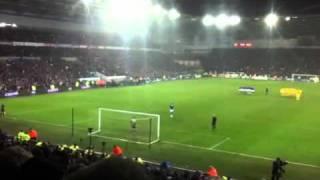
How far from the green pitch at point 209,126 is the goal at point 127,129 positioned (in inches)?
31.2

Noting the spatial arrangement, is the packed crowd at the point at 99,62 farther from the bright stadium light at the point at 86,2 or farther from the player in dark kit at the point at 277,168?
the player in dark kit at the point at 277,168

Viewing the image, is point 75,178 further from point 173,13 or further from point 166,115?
point 173,13

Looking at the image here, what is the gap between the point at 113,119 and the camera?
124ft

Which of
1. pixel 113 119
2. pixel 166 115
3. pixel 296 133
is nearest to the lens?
pixel 296 133

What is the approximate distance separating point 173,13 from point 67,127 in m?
44.3

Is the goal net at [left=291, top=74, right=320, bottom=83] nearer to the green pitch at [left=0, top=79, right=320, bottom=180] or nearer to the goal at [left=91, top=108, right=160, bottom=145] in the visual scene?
the green pitch at [left=0, top=79, right=320, bottom=180]

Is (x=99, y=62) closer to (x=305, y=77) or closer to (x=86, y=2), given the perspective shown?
(x=86, y=2)

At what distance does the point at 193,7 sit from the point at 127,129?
44.0m

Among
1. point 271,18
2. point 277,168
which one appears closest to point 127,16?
point 271,18

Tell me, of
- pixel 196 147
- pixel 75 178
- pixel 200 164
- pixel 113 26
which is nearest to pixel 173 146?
pixel 196 147

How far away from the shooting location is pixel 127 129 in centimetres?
3331

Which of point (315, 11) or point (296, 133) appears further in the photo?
point (315, 11)

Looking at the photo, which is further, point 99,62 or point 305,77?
point 305,77

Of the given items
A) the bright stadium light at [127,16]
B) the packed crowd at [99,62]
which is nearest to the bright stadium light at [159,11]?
the bright stadium light at [127,16]
